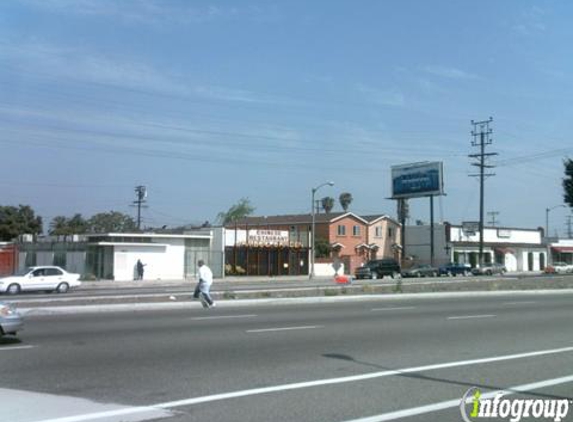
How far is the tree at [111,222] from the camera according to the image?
109562 mm

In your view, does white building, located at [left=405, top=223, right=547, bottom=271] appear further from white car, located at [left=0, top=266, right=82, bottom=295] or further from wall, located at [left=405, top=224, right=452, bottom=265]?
white car, located at [left=0, top=266, right=82, bottom=295]

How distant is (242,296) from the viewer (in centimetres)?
2761

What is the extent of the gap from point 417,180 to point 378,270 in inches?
843

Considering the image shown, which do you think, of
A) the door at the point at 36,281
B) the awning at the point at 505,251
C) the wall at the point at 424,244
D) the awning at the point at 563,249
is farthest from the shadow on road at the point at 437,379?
the awning at the point at 563,249

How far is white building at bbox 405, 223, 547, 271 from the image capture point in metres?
86.6

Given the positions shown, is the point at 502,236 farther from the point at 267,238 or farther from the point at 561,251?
the point at 267,238

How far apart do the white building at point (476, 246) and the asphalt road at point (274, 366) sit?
68.2 m

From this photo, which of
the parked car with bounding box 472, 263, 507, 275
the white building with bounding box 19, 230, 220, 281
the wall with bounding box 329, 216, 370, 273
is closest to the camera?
the white building with bounding box 19, 230, 220, 281

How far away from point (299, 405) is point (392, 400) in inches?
44.5

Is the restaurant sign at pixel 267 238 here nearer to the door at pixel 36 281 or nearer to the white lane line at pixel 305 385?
the door at pixel 36 281

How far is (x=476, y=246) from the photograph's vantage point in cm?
8912

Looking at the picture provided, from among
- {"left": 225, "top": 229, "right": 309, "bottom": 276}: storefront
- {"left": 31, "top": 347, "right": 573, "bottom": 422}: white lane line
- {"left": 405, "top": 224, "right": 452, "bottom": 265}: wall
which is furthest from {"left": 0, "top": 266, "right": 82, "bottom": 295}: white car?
{"left": 405, "top": 224, "right": 452, "bottom": 265}: wall

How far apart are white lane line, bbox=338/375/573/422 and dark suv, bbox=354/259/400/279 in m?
50.0

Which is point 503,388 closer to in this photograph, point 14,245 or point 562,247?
point 14,245
